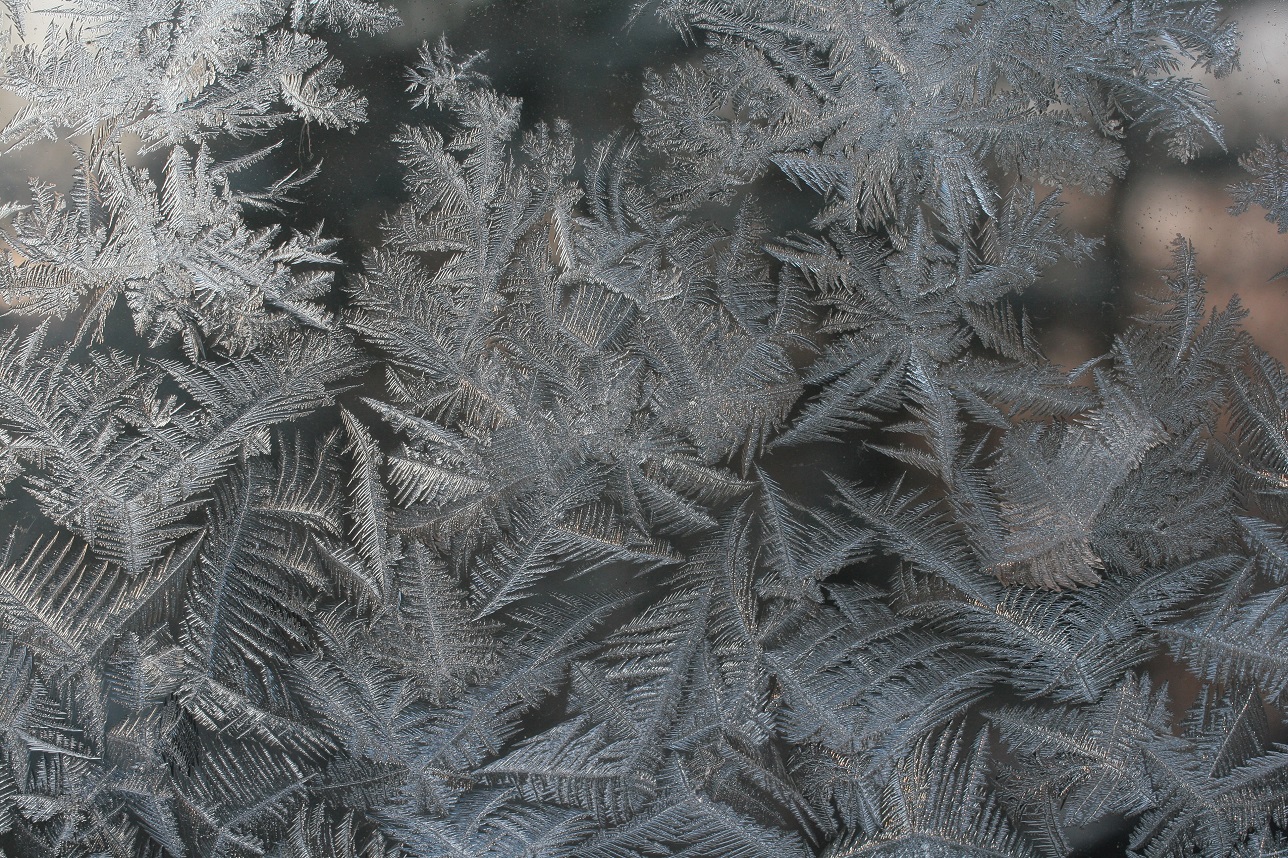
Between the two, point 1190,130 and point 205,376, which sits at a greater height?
point 1190,130

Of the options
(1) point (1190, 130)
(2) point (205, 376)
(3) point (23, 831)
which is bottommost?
(3) point (23, 831)

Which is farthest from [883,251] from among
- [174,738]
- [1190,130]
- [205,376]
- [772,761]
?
[174,738]

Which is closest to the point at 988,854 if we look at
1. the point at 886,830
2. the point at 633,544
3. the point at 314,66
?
the point at 886,830

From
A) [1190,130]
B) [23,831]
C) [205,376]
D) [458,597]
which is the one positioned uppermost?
[1190,130]

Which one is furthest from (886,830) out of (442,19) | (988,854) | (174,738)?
(442,19)

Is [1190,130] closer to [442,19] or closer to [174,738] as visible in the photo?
[442,19]

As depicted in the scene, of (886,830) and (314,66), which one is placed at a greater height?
(314,66)

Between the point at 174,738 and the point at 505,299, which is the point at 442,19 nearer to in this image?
the point at 505,299
